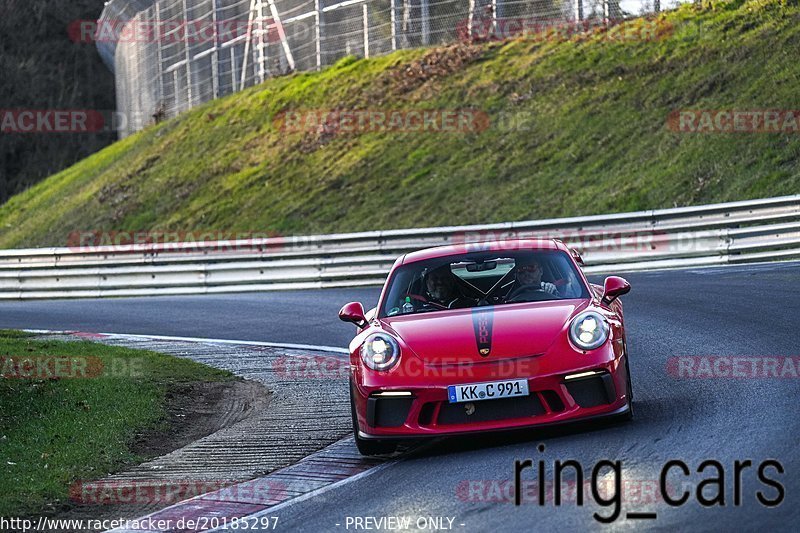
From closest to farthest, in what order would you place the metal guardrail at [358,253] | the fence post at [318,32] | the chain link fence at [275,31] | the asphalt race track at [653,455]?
1. the asphalt race track at [653,455]
2. the metal guardrail at [358,253]
3. the chain link fence at [275,31]
4. the fence post at [318,32]

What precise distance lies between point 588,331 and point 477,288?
61.5 inches

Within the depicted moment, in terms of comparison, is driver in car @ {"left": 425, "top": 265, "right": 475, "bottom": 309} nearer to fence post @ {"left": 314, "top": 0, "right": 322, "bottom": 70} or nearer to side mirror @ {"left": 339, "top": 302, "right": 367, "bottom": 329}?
side mirror @ {"left": 339, "top": 302, "right": 367, "bottom": 329}

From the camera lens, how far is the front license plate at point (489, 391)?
6906mm

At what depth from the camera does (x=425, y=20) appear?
96.6 feet

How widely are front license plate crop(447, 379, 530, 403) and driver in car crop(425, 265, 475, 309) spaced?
124cm

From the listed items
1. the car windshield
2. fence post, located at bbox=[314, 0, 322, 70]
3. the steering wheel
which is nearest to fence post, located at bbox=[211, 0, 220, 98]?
fence post, located at bbox=[314, 0, 322, 70]

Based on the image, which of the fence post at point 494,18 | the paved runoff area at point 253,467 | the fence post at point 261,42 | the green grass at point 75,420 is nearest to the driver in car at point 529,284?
the paved runoff area at point 253,467

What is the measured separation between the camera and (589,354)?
23.1 feet

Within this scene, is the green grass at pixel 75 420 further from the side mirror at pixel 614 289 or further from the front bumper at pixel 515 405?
the side mirror at pixel 614 289

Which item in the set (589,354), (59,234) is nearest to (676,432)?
(589,354)

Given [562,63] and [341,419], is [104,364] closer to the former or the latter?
[341,419]

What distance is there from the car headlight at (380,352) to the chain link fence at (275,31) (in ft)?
67.9

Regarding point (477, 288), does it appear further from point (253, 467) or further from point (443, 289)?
point (253, 467)

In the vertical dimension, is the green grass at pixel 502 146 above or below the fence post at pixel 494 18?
below
